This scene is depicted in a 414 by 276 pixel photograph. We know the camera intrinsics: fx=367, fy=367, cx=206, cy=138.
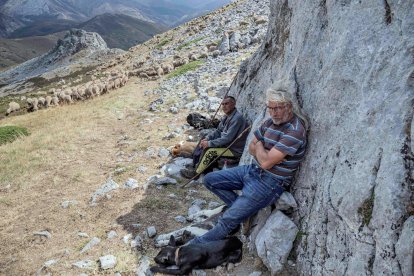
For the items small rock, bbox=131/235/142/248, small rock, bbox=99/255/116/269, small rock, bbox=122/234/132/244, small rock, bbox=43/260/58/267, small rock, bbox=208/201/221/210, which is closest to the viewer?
small rock, bbox=99/255/116/269

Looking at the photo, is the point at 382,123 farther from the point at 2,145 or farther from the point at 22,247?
the point at 2,145

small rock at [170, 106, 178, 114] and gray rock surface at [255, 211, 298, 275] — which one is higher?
gray rock surface at [255, 211, 298, 275]

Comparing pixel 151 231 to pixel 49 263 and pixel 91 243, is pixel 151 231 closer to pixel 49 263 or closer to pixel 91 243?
pixel 91 243

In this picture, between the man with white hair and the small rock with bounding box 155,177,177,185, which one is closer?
the man with white hair

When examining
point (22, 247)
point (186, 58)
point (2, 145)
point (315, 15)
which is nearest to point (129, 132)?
point (2, 145)

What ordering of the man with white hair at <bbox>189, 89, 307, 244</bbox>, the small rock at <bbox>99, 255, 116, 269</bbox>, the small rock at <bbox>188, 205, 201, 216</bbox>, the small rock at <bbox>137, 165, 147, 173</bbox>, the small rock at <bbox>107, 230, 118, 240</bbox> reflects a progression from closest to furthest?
the man with white hair at <bbox>189, 89, 307, 244</bbox> → the small rock at <bbox>99, 255, 116, 269</bbox> → the small rock at <bbox>107, 230, 118, 240</bbox> → the small rock at <bbox>188, 205, 201, 216</bbox> → the small rock at <bbox>137, 165, 147, 173</bbox>

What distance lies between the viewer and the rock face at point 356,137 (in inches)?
206

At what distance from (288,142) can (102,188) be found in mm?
7651

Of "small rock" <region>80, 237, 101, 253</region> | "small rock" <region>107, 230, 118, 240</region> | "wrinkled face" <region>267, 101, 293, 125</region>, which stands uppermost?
"wrinkled face" <region>267, 101, 293, 125</region>

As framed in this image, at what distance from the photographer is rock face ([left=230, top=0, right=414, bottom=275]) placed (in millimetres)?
5242

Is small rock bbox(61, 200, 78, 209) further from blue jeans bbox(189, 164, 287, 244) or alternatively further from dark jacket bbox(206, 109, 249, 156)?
blue jeans bbox(189, 164, 287, 244)

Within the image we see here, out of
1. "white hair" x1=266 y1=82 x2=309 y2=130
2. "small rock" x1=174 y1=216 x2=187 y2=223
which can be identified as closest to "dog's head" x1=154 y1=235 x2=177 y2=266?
"small rock" x1=174 y1=216 x2=187 y2=223

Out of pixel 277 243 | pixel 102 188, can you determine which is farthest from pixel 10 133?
pixel 277 243

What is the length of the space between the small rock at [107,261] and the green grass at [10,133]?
15.5 m
